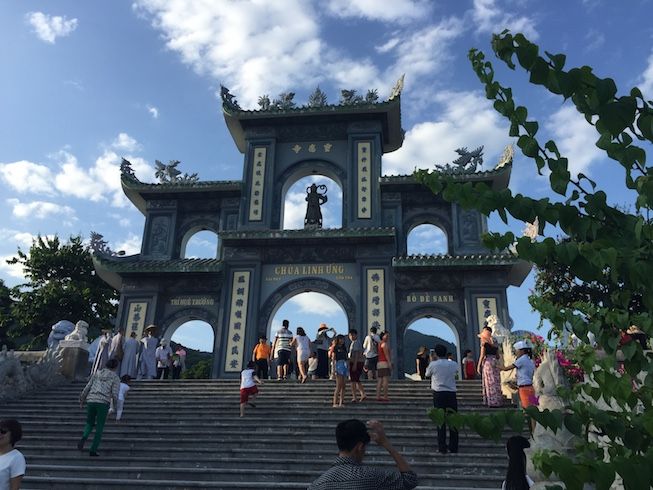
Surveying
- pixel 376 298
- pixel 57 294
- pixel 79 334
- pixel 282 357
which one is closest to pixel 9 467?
pixel 282 357

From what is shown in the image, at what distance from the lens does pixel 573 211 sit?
187 cm

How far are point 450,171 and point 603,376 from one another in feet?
59.9

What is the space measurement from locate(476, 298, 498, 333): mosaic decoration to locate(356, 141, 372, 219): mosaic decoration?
15.5 ft

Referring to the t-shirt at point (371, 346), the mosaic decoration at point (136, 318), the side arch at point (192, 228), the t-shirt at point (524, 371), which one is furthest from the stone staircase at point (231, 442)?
the side arch at point (192, 228)

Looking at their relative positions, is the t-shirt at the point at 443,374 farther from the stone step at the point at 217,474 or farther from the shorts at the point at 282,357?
the shorts at the point at 282,357

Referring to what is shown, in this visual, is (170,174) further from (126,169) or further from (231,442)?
(231,442)

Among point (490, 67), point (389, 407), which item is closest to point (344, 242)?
point (389, 407)

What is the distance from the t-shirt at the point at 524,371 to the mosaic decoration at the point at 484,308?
8867mm

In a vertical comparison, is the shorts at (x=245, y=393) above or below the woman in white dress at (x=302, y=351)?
below

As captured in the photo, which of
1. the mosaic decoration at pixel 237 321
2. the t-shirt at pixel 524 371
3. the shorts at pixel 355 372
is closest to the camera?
the t-shirt at pixel 524 371

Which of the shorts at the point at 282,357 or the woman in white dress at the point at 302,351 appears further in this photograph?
the shorts at the point at 282,357

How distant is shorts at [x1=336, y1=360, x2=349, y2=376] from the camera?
1002 cm

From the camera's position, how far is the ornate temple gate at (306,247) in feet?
59.0

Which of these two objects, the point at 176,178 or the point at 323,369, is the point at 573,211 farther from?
the point at 176,178
